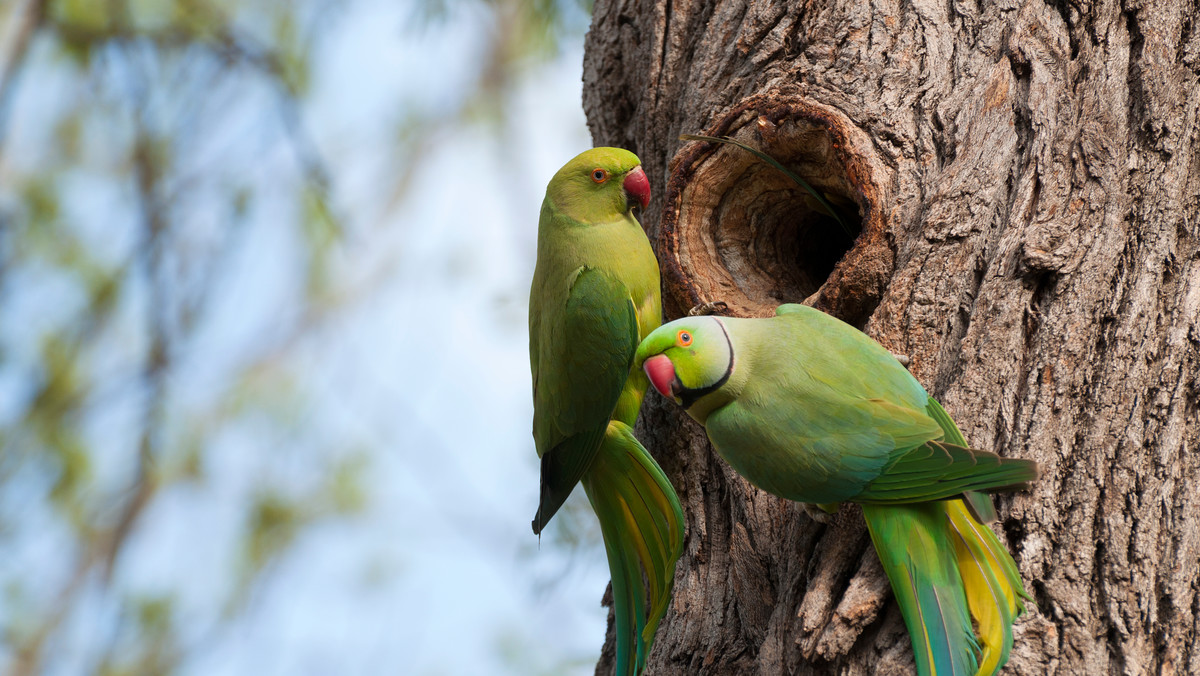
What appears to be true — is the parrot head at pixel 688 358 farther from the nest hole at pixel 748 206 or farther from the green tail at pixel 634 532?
the nest hole at pixel 748 206

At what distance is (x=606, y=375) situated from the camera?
8.93 feet

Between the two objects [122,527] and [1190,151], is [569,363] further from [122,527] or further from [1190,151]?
[122,527]

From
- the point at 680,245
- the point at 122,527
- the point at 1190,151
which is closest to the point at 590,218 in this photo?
the point at 680,245

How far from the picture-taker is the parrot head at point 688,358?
6.96 ft

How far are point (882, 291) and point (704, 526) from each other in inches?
34.2

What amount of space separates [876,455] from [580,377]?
111cm

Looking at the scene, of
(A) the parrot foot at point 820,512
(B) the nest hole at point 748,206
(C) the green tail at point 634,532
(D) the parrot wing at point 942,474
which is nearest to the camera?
(D) the parrot wing at point 942,474

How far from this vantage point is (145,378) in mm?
4430

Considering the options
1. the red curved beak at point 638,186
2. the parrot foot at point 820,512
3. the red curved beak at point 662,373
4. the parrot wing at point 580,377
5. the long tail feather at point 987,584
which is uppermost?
the red curved beak at point 638,186

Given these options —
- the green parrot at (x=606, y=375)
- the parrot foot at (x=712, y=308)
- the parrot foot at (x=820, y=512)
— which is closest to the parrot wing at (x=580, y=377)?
the green parrot at (x=606, y=375)

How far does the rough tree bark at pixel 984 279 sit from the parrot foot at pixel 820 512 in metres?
0.04

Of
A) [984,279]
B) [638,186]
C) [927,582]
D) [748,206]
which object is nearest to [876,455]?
[927,582]

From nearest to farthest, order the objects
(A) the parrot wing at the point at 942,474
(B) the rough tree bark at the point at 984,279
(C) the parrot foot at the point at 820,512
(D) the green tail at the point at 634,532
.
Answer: (A) the parrot wing at the point at 942,474 < (B) the rough tree bark at the point at 984,279 < (C) the parrot foot at the point at 820,512 < (D) the green tail at the point at 634,532

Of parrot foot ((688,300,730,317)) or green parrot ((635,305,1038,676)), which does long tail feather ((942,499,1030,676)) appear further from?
parrot foot ((688,300,730,317))
